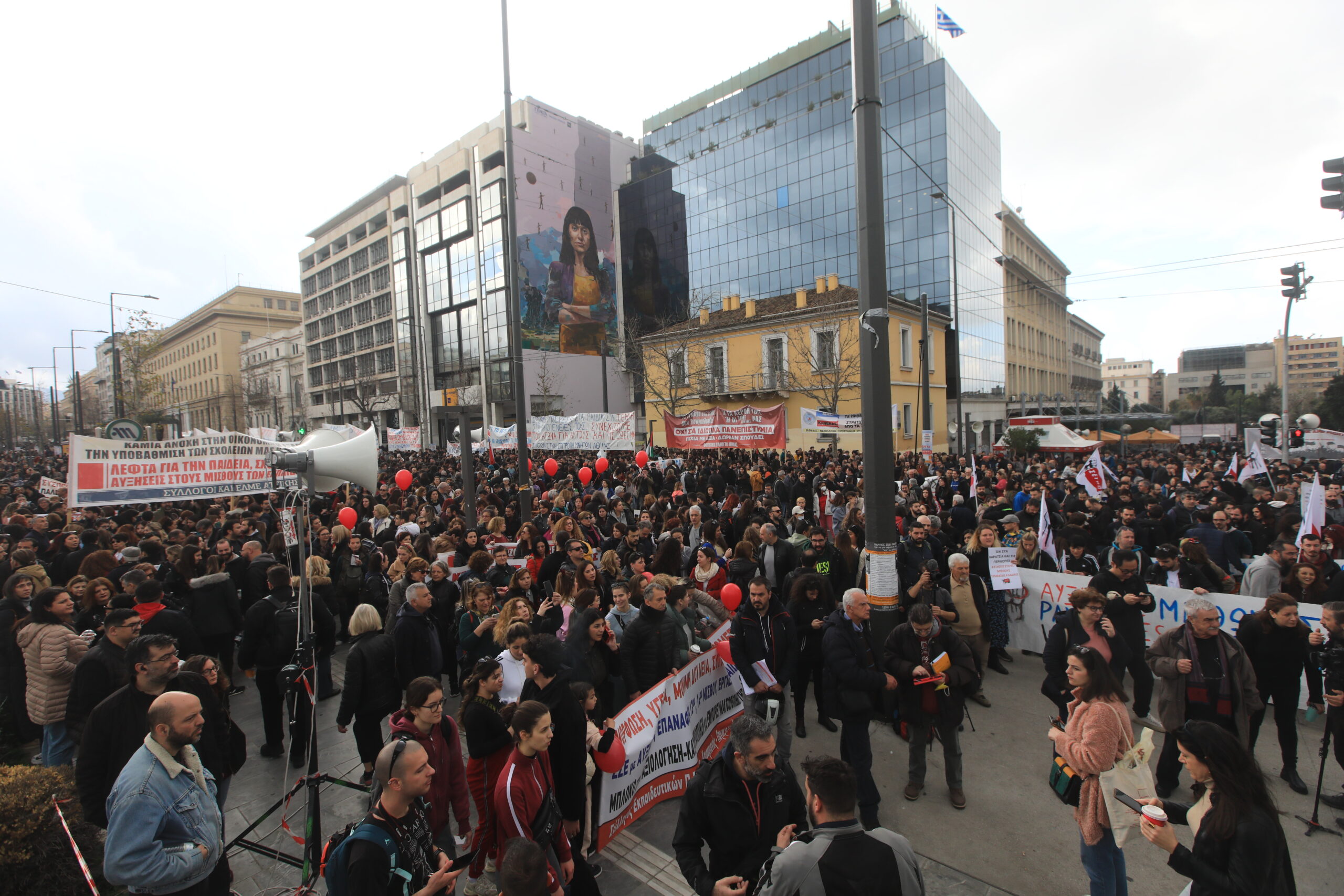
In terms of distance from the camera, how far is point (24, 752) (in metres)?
5.37

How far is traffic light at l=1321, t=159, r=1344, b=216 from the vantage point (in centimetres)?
845

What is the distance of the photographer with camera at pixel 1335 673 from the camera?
4148mm

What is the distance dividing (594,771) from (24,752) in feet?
17.7

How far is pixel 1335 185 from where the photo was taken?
8547 mm

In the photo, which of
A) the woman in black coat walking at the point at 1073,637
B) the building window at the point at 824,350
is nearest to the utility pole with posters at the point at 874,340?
the woman in black coat walking at the point at 1073,637

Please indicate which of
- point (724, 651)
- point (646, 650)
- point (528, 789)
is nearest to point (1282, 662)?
point (724, 651)

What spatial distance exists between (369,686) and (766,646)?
3.23 metres

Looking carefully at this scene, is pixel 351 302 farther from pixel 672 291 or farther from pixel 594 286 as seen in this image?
pixel 672 291

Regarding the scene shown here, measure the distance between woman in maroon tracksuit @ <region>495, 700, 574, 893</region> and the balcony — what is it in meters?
30.0

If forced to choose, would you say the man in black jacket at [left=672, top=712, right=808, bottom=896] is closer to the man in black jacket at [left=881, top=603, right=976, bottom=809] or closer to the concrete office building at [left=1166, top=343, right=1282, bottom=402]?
the man in black jacket at [left=881, top=603, right=976, bottom=809]

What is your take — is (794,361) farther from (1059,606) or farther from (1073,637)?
(1073,637)

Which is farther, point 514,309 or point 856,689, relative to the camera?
point 514,309

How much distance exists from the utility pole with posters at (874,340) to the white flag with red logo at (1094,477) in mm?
8514

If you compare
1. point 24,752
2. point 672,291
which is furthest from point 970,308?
point 24,752
